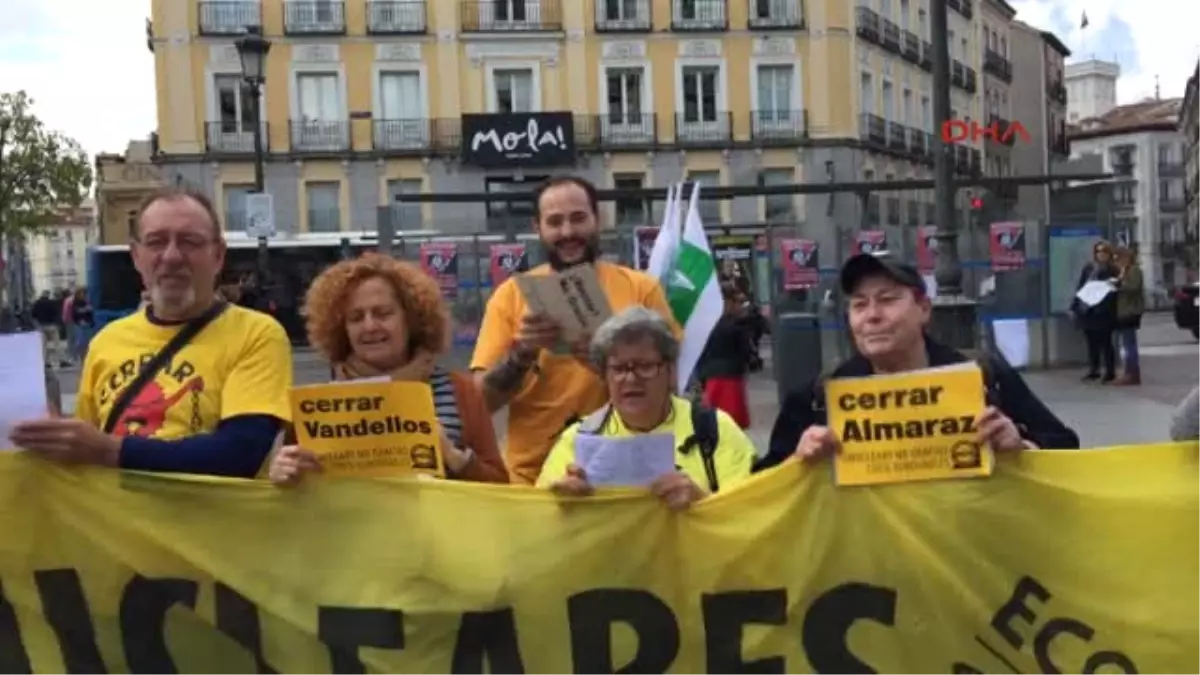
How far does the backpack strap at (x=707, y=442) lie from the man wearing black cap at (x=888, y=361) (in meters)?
0.17

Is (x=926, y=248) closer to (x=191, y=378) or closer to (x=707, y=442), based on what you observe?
(x=707, y=442)

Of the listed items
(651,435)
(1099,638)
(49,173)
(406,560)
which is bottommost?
(1099,638)

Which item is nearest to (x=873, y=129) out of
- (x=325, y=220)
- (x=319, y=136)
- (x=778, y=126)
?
(x=778, y=126)

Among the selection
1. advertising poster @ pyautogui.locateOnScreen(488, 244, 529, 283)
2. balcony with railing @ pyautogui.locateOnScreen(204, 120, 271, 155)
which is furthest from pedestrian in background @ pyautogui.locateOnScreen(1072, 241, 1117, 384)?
balcony with railing @ pyautogui.locateOnScreen(204, 120, 271, 155)

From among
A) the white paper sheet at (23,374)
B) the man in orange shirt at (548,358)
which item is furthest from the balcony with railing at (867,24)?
Answer: the white paper sheet at (23,374)

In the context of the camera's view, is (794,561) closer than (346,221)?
Yes

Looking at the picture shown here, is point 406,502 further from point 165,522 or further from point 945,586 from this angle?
point 945,586

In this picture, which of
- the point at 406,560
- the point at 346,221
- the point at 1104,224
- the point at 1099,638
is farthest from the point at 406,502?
the point at 346,221

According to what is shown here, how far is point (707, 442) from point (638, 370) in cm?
28

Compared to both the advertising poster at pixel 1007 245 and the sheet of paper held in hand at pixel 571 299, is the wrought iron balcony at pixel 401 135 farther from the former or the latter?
the sheet of paper held in hand at pixel 571 299

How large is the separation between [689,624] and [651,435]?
51 cm

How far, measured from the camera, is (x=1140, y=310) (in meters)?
16.2

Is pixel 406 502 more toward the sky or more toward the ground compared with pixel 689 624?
more toward the sky

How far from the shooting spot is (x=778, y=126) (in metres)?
47.6
